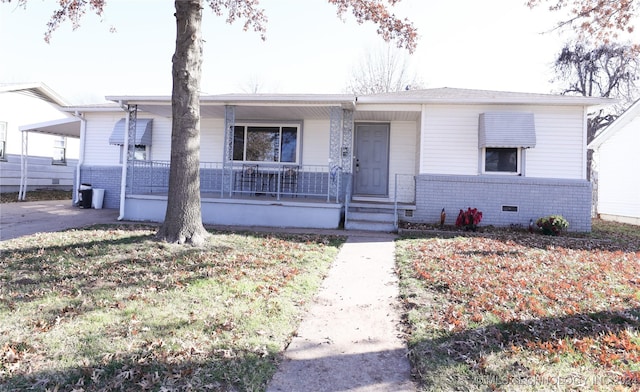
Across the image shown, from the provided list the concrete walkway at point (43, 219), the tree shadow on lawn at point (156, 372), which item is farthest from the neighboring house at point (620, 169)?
→ the concrete walkway at point (43, 219)

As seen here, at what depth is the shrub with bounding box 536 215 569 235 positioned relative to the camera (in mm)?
8625

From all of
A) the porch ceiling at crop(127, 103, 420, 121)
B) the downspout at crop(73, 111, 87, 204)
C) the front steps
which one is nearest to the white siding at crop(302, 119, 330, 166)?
the porch ceiling at crop(127, 103, 420, 121)

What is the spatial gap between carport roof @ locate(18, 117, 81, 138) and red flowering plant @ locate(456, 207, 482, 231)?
1277cm

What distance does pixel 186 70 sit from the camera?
20.1 feet

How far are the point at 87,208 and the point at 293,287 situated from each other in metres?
10.5

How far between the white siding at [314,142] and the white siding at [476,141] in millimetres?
2847

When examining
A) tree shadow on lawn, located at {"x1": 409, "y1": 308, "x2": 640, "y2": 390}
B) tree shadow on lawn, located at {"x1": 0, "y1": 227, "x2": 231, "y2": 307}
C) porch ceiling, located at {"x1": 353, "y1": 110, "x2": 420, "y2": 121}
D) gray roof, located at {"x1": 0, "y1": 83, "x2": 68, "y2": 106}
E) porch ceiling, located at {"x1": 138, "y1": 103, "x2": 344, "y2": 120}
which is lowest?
tree shadow on lawn, located at {"x1": 409, "y1": 308, "x2": 640, "y2": 390}

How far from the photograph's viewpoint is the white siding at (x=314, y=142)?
11102 millimetres

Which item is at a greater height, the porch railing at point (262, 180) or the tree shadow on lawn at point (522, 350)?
the porch railing at point (262, 180)

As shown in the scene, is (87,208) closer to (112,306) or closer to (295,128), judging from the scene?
(295,128)

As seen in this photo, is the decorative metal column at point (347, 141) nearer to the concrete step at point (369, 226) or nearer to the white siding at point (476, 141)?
the concrete step at point (369, 226)

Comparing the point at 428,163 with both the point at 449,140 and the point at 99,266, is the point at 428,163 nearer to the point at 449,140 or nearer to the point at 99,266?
the point at 449,140

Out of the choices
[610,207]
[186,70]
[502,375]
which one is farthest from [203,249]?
[610,207]

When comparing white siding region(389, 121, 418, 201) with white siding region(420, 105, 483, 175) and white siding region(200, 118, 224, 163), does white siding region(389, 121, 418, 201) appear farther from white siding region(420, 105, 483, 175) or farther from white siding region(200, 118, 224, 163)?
white siding region(200, 118, 224, 163)
